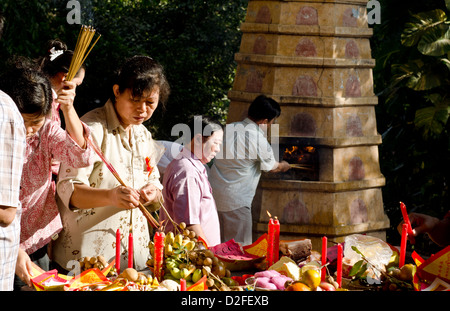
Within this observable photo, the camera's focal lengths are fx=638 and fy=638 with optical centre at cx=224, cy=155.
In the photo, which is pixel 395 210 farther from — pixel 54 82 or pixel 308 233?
pixel 54 82

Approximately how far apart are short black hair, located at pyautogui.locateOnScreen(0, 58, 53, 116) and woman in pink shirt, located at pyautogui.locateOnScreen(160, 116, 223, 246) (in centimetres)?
110

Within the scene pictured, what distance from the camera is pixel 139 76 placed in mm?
2568

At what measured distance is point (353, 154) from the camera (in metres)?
4.97

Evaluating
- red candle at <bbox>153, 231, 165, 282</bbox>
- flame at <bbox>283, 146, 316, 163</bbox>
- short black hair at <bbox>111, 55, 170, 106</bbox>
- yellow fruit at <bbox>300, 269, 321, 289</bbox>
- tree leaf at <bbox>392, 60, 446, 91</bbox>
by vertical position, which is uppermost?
tree leaf at <bbox>392, 60, 446, 91</bbox>

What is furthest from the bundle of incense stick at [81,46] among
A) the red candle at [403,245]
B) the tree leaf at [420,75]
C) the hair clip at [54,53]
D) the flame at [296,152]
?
the tree leaf at [420,75]

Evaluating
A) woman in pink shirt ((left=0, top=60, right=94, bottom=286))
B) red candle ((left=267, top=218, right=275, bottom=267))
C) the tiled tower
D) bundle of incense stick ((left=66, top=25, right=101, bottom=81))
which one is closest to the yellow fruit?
red candle ((left=267, top=218, right=275, bottom=267))

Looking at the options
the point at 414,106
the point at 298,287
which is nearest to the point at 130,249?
the point at 298,287

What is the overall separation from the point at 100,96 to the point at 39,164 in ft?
24.2

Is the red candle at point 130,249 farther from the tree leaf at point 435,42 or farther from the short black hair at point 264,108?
the tree leaf at point 435,42

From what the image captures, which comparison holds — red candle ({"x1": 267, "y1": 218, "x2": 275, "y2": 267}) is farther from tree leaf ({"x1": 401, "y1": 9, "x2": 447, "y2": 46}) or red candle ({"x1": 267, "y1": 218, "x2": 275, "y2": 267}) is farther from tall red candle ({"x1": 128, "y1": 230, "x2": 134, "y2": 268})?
tree leaf ({"x1": 401, "y1": 9, "x2": 447, "y2": 46})

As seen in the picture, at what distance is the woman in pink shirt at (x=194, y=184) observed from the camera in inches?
123

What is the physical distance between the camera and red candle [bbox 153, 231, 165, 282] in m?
2.27

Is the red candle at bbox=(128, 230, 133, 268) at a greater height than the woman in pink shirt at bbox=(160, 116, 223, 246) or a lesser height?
lesser
